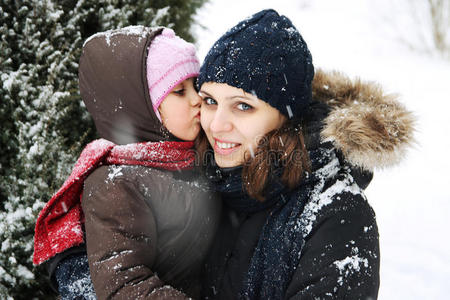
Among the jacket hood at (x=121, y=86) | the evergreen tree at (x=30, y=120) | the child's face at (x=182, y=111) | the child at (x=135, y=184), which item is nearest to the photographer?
the child at (x=135, y=184)

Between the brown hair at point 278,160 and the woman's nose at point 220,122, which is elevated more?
the woman's nose at point 220,122

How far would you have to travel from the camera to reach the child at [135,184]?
5.55 feet

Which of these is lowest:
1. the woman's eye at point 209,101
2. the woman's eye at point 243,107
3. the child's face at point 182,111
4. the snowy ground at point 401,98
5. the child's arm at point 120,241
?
the snowy ground at point 401,98

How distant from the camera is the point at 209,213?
204 cm

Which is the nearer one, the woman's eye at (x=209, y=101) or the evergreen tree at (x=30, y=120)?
the woman's eye at (x=209, y=101)

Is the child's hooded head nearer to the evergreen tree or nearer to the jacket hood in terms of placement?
the jacket hood

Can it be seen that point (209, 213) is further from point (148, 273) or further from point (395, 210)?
point (395, 210)

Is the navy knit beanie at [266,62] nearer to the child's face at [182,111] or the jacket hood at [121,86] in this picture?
the child's face at [182,111]

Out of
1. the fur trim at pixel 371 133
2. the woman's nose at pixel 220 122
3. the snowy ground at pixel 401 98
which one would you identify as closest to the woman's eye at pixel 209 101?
the woman's nose at pixel 220 122

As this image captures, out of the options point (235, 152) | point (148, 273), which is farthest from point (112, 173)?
Result: point (235, 152)

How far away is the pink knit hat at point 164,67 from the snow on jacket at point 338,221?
0.68m

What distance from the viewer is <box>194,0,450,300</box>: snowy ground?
13.8 ft

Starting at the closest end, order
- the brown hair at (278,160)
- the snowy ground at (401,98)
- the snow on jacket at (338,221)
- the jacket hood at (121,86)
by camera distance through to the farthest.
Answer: the snow on jacket at (338,221) → the brown hair at (278,160) → the jacket hood at (121,86) → the snowy ground at (401,98)

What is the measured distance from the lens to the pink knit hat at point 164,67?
2.00 meters
